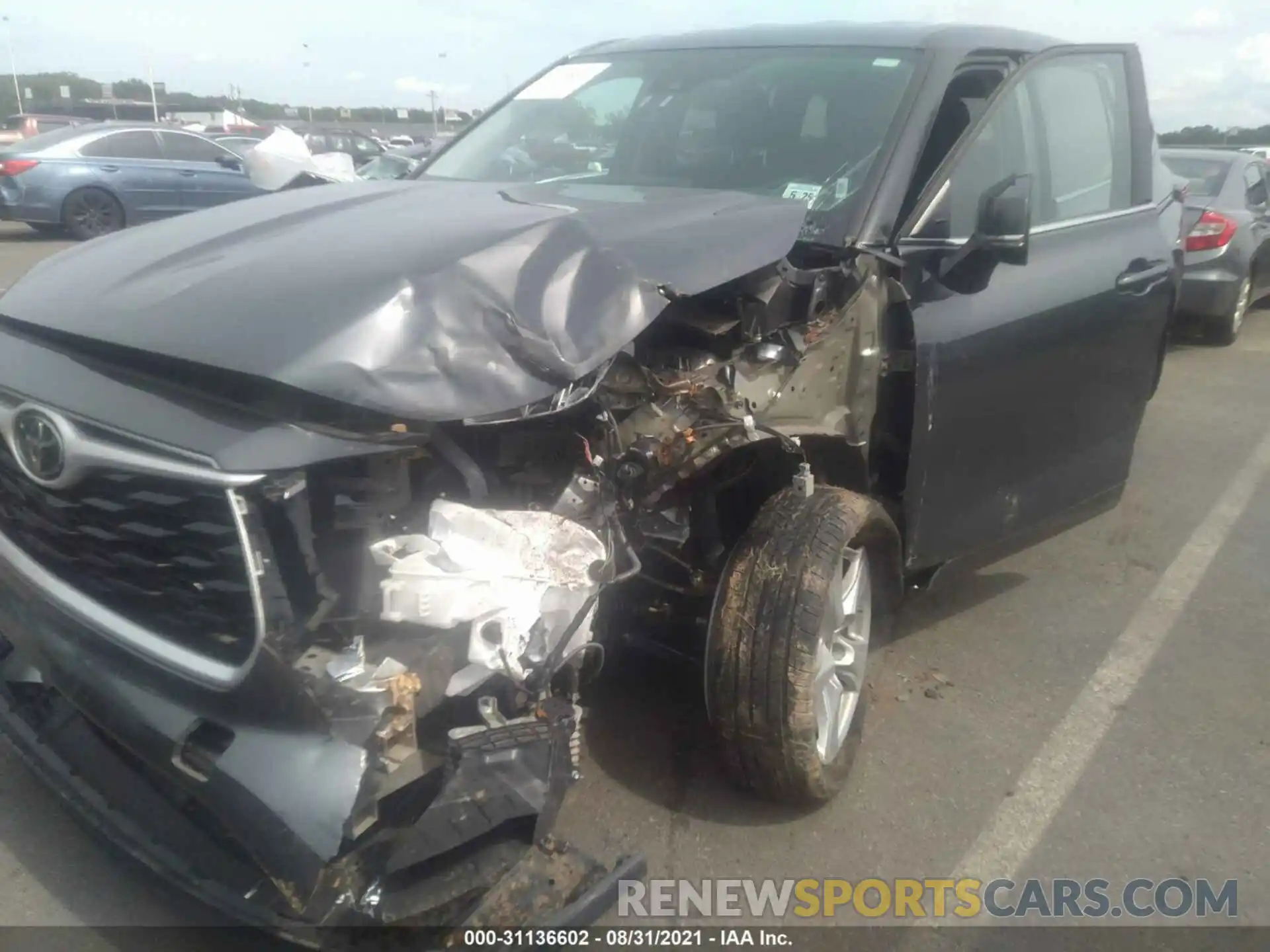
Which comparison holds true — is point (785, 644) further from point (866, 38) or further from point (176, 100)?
point (176, 100)

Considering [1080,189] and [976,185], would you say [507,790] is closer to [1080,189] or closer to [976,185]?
[976,185]

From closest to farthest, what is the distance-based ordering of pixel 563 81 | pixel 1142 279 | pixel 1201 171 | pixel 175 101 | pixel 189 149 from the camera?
pixel 1142 279, pixel 563 81, pixel 1201 171, pixel 189 149, pixel 175 101

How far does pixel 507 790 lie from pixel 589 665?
1.54 feet

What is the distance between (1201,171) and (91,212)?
12596 millimetres

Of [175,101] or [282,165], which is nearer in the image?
[282,165]

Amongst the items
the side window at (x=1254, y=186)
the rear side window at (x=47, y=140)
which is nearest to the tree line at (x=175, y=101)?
the rear side window at (x=47, y=140)

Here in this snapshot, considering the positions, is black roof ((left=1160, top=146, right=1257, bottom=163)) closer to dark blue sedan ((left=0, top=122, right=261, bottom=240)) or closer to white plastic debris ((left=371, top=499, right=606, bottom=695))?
white plastic debris ((left=371, top=499, right=606, bottom=695))

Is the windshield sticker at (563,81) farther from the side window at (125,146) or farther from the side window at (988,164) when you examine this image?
the side window at (125,146)

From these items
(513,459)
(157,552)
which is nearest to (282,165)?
(513,459)

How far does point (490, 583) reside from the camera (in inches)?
82.7

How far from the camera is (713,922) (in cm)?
248

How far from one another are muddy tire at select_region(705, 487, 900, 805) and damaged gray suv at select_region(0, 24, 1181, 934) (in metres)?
0.01

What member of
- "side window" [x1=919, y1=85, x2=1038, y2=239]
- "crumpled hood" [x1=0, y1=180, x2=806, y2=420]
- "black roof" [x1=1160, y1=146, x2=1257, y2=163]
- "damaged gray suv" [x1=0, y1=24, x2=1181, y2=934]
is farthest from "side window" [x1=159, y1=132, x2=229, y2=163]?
"side window" [x1=919, y1=85, x2=1038, y2=239]

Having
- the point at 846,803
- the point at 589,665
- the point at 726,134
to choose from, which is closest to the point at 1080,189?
the point at 726,134
